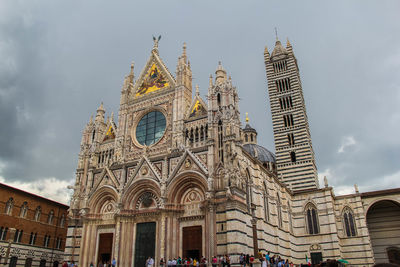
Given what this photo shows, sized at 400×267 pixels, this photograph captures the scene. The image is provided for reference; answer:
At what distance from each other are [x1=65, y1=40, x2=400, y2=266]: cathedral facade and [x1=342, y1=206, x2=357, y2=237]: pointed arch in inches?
4.1

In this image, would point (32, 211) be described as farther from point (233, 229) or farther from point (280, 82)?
point (280, 82)

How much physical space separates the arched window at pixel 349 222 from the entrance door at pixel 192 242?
63.9 ft

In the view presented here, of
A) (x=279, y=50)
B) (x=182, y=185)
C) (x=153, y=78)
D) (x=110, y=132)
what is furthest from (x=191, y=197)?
(x=279, y=50)

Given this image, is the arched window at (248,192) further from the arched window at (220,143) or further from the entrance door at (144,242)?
the entrance door at (144,242)

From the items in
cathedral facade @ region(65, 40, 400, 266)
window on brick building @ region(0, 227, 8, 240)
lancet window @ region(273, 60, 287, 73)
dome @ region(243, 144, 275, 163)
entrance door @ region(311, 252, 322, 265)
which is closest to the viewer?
cathedral facade @ region(65, 40, 400, 266)

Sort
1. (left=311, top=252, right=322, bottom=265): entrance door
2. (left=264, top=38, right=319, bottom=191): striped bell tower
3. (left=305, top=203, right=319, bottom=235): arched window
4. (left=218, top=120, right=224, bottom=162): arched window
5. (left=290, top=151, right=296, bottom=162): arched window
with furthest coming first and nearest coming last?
(left=290, top=151, right=296, bottom=162): arched window
(left=264, top=38, right=319, bottom=191): striped bell tower
(left=305, top=203, right=319, bottom=235): arched window
(left=311, top=252, right=322, bottom=265): entrance door
(left=218, top=120, right=224, bottom=162): arched window

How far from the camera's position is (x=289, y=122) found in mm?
43250

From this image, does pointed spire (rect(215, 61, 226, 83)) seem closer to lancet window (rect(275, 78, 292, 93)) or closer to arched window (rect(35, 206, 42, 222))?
lancet window (rect(275, 78, 292, 93))

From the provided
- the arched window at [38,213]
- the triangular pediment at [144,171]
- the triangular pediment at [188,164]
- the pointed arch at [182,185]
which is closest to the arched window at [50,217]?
the arched window at [38,213]

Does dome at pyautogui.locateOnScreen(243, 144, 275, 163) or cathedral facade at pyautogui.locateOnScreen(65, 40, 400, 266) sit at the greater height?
dome at pyautogui.locateOnScreen(243, 144, 275, 163)

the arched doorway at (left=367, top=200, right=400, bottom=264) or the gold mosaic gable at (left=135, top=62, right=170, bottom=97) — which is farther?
the arched doorway at (left=367, top=200, right=400, bottom=264)

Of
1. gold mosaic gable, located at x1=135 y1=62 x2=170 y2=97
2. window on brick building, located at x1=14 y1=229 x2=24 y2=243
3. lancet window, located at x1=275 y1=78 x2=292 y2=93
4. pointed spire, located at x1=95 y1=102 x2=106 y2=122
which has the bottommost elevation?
window on brick building, located at x1=14 y1=229 x2=24 y2=243

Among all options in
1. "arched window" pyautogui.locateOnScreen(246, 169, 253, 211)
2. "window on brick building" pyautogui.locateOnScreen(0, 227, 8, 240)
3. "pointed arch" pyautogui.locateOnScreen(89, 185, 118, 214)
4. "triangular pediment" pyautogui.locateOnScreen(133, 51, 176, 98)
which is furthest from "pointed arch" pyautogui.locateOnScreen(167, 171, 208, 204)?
"window on brick building" pyautogui.locateOnScreen(0, 227, 8, 240)

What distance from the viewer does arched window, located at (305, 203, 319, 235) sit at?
110 ft
